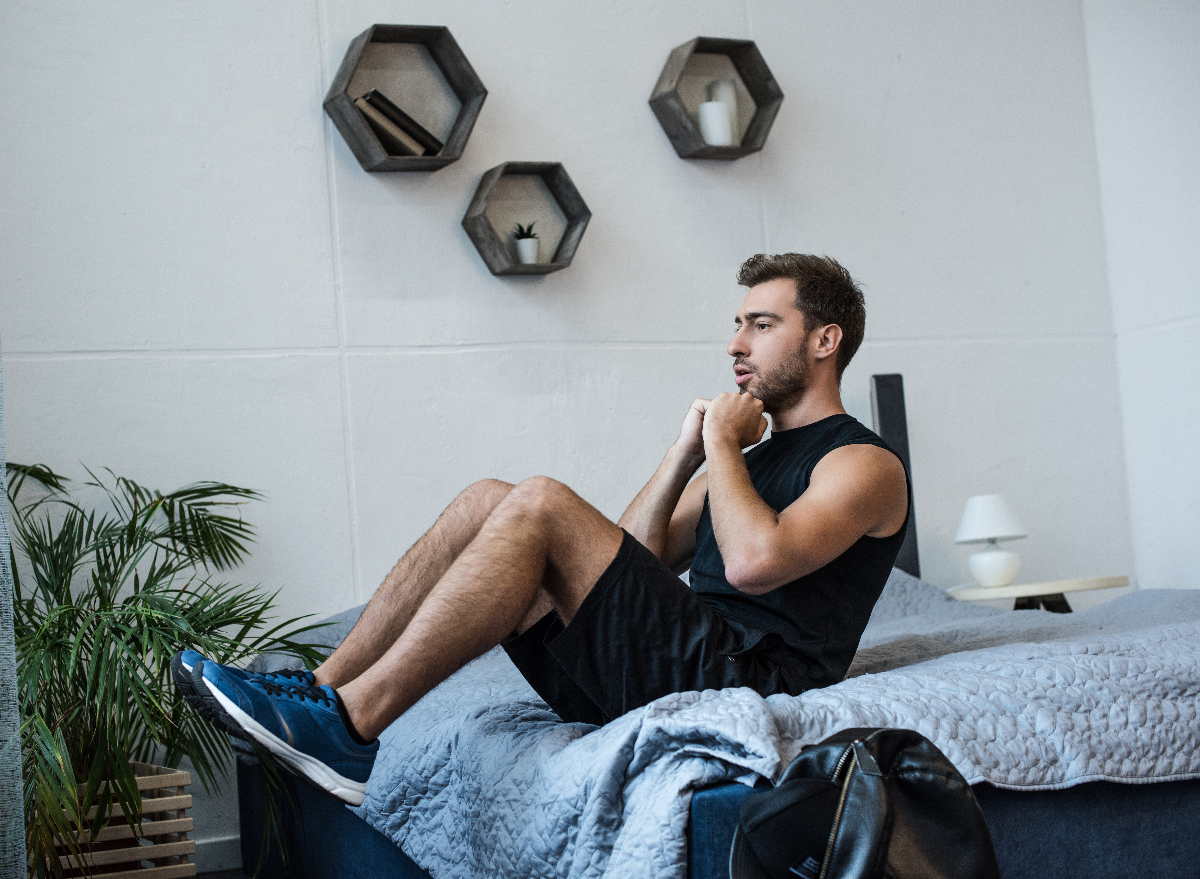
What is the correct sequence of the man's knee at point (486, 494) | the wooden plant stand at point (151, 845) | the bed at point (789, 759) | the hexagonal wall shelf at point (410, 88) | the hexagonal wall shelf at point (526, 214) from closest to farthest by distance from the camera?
the bed at point (789, 759) → the man's knee at point (486, 494) → the wooden plant stand at point (151, 845) → the hexagonal wall shelf at point (410, 88) → the hexagonal wall shelf at point (526, 214)

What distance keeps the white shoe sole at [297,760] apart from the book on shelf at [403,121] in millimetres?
1902

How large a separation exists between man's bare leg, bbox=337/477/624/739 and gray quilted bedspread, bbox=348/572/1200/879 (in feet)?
0.55

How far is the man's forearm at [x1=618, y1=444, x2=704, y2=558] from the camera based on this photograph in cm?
206

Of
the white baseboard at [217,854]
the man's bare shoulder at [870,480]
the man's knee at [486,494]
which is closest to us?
the man's bare shoulder at [870,480]

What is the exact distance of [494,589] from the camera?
1510 millimetres

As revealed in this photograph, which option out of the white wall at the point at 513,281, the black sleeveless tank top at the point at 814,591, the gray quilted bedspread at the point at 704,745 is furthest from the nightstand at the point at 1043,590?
the black sleeveless tank top at the point at 814,591

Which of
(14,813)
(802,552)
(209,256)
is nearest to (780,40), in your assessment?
(209,256)

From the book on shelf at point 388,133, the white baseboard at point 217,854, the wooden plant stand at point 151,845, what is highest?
the book on shelf at point 388,133

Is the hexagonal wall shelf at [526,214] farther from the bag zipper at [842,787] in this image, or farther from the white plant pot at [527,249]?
the bag zipper at [842,787]

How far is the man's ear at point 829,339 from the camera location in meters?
2.05

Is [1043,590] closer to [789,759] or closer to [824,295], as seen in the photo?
[824,295]

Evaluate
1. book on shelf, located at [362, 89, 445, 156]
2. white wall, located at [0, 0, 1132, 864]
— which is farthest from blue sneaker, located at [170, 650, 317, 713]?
book on shelf, located at [362, 89, 445, 156]

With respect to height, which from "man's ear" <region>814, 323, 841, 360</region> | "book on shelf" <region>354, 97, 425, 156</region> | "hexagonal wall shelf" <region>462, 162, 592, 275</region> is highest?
"book on shelf" <region>354, 97, 425, 156</region>

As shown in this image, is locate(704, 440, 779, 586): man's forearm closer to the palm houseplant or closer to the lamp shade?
the palm houseplant
